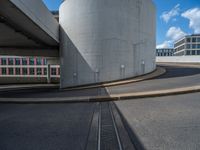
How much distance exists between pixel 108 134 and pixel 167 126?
152 centimetres

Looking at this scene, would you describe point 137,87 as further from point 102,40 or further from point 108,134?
point 108,134

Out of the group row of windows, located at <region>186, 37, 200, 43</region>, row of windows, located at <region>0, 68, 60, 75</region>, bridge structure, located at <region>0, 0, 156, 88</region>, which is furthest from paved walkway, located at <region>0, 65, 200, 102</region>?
row of windows, located at <region>186, 37, 200, 43</region>

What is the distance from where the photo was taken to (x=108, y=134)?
3100 mm

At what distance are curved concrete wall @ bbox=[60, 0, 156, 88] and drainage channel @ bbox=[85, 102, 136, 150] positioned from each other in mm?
8101

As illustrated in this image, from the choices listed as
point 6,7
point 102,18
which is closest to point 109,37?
point 102,18

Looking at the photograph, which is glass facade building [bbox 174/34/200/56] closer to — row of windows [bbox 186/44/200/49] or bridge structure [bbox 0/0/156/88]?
row of windows [bbox 186/44/200/49]

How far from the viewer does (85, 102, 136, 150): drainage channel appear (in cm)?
258

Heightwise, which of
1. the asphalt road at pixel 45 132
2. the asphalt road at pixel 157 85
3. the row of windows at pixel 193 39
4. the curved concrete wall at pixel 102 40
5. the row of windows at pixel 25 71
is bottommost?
the asphalt road at pixel 45 132

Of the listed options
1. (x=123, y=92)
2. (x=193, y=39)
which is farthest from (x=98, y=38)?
(x=193, y=39)

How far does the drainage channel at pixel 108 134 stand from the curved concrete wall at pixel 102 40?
810cm

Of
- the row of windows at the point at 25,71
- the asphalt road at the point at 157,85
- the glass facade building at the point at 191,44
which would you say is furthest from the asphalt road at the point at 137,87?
the glass facade building at the point at 191,44

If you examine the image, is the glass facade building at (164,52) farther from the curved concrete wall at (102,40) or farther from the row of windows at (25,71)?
the curved concrete wall at (102,40)

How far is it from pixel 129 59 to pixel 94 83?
13.9 feet

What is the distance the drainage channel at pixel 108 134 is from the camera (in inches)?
102
